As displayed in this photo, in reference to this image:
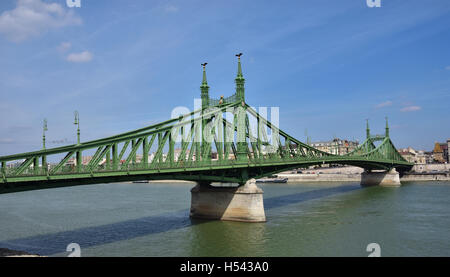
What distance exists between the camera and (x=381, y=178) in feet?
333

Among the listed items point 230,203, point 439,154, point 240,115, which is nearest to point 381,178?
point 240,115

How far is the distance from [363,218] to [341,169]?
291ft

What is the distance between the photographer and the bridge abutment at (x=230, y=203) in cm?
4359

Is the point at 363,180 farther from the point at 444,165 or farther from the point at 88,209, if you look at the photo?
the point at 88,209

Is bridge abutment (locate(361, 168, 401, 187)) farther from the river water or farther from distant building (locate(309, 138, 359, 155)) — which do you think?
distant building (locate(309, 138, 359, 155))

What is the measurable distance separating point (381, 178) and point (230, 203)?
6909 cm

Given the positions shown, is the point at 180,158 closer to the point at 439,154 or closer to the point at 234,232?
the point at 234,232

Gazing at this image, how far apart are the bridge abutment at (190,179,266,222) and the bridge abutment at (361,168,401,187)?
65.9 m

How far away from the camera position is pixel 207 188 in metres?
46.5

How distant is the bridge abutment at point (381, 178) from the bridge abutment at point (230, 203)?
216ft

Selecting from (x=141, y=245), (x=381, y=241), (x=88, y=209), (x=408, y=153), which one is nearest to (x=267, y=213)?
(x=381, y=241)

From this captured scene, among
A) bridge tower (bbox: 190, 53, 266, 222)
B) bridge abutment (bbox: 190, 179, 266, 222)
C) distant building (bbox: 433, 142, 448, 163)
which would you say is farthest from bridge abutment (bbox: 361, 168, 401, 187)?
distant building (bbox: 433, 142, 448, 163)

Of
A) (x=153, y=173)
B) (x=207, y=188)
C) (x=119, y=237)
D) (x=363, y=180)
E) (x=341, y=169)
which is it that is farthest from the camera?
(x=341, y=169)

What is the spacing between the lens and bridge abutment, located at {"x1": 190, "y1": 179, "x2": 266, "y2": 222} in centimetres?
4359
